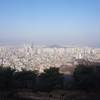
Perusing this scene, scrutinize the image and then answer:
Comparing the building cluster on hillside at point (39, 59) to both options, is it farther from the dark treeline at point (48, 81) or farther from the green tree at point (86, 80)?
the green tree at point (86, 80)

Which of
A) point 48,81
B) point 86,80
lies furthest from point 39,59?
point 86,80

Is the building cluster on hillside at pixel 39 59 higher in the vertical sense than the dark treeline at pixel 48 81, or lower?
higher

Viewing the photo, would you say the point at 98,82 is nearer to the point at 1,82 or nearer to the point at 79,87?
the point at 79,87

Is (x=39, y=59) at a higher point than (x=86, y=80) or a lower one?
higher

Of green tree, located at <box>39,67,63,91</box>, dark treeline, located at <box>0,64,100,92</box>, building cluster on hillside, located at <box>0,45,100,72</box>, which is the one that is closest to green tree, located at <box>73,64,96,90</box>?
dark treeline, located at <box>0,64,100,92</box>

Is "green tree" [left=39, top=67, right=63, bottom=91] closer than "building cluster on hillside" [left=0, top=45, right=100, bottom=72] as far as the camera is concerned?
Yes

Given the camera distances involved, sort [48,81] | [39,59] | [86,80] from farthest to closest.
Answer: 1. [39,59]
2. [48,81]
3. [86,80]

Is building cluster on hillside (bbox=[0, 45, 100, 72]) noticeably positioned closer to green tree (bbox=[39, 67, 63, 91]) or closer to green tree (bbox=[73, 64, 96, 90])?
green tree (bbox=[39, 67, 63, 91])

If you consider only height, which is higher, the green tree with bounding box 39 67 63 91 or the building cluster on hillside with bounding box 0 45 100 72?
the building cluster on hillside with bounding box 0 45 100 72

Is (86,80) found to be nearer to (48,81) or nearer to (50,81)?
(50,81)

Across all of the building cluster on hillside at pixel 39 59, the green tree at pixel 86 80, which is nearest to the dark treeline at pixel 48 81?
the green tree at pixel 86 80
